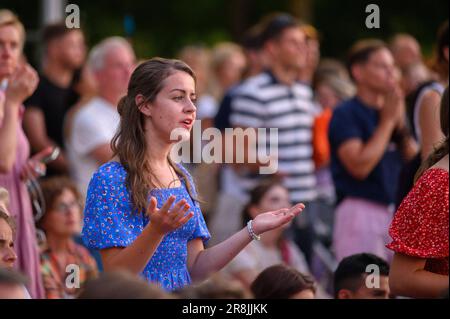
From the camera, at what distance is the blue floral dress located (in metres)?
3.85

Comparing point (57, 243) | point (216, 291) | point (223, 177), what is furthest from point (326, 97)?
point (216, 291)

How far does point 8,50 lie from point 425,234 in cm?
275

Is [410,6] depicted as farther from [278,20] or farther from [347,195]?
[347,195]

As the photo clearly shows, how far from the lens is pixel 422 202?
3621 millimetres

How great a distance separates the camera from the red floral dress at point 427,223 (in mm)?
3572

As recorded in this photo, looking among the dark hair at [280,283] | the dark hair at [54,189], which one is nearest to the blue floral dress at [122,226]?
the dark hair at [280,283]

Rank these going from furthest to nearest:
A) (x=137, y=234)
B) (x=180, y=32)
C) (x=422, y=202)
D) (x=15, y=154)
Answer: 1. (x=180, y=32)
2. (x=15, y=154)
3. (x=137, y=234)
4. (x=422, y=202)

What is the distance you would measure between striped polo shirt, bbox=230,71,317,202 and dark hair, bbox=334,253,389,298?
2.57 m

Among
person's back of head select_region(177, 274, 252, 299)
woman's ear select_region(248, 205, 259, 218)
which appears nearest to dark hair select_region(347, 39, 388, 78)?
woman's ear select_region(248, 205, 259, 218)

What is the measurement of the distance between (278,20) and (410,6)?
930 centimetres

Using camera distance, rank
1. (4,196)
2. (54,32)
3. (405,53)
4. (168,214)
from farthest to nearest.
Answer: (405,53) < (54,32) < (4,196) < (168,214)

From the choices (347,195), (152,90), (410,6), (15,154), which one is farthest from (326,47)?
(152,90)

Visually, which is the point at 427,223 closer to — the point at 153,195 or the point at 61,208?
the point at 153,195

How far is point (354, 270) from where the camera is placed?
15.9 ft
